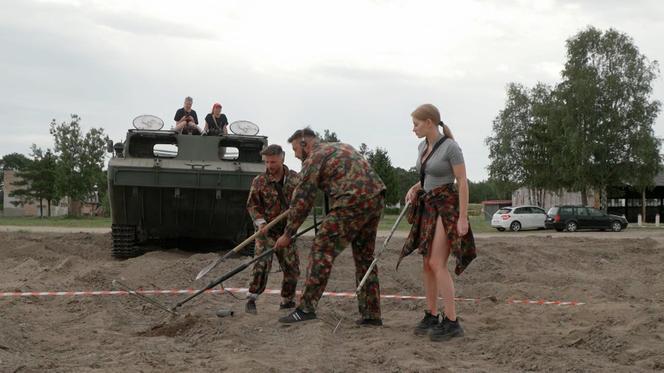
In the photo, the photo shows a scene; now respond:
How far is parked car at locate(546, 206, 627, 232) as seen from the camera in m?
30.8

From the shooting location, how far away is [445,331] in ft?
17.3

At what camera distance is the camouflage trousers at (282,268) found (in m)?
6.67

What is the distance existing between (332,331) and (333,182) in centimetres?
111

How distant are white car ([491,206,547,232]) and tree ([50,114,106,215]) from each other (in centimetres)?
2938

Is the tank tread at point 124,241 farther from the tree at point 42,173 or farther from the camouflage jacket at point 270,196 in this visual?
the tree at point 42,173

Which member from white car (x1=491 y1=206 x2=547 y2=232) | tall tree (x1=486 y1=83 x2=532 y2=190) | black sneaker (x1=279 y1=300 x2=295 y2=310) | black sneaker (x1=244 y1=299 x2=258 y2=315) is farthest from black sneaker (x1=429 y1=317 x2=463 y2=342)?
tall tree (x1=486 y1=83 x2=532 y2=190)

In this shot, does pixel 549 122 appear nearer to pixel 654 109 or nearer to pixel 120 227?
pixel 654 109

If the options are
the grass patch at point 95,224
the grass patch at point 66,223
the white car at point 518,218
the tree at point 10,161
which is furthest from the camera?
the tree at point 10,161

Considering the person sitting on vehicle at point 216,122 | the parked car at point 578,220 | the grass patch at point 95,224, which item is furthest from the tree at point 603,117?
the person sitting on vehicle at point 216,122

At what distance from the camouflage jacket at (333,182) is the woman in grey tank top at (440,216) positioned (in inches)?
16.5

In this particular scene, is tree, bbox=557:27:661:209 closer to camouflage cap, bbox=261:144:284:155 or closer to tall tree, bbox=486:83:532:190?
tall tree, bbox=486:83:532:190

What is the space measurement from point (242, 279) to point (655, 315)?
533 centimetres

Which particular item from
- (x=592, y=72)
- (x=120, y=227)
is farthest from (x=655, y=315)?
(x=592, y=72)

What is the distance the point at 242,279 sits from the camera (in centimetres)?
953
